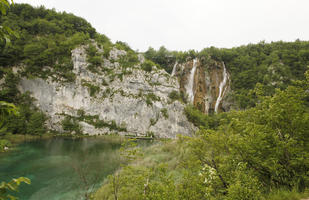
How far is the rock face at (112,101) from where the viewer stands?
36844mm

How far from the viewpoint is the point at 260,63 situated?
53.6 m

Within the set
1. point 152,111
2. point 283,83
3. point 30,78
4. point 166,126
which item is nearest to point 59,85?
point 30,78

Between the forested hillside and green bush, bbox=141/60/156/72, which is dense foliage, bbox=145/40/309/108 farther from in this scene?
green bush, bbox=141/60/156/72

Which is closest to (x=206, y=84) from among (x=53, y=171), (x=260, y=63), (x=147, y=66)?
(x=147, y=66)

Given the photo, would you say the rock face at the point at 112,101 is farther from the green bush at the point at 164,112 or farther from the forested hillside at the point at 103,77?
the forested hillside at the point at 103,77

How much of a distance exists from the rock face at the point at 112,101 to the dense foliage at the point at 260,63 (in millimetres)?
18515

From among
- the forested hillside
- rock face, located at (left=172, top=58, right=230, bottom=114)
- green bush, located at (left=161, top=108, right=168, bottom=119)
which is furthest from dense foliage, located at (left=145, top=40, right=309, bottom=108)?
green bush, located at (left=161, top=108, right=168, bottom=119)

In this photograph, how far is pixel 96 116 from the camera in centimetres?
3881

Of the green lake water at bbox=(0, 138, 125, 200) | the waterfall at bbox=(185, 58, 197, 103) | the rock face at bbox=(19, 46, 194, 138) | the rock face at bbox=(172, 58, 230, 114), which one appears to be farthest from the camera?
the waterfall at bbox=(185, 58, 197, 103)

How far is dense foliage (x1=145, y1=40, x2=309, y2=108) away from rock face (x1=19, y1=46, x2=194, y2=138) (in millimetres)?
18515

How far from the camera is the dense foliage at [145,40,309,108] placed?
4519 cm

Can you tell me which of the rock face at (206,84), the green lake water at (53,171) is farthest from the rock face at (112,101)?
the green lake water at (53,171)

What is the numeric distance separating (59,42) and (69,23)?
1603 centimetres

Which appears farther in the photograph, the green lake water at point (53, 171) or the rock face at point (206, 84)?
the rock face at point (206, 84)
